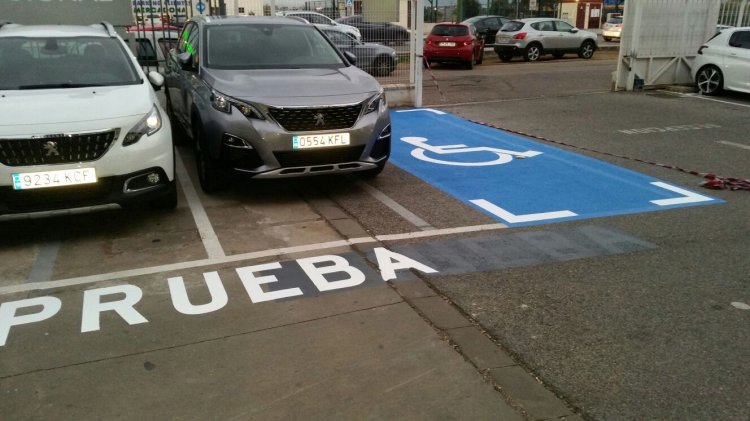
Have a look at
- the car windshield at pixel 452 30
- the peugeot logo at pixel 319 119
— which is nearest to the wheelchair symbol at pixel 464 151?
the peugeot logo at pixel 319 119

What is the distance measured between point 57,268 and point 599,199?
528cm

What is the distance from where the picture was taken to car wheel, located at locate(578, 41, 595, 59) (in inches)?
1006

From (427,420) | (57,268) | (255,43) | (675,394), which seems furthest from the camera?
(255,43)

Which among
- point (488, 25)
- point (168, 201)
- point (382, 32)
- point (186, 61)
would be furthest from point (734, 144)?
point (488, 25)

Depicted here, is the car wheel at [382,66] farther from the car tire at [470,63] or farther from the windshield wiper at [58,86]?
the car tire at [470,63]

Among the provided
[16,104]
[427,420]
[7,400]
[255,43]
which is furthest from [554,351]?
[255,43]

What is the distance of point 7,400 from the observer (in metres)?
3.24

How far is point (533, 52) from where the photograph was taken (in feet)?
80.5

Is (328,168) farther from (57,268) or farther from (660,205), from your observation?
(660,205)

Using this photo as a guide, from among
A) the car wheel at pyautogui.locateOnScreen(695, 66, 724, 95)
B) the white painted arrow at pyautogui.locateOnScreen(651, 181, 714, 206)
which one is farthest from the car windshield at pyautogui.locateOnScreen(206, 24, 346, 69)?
the car wheel at pyautogui.locateOnScreen(695, 66, 724, 95)

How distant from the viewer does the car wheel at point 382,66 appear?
40.5 ft

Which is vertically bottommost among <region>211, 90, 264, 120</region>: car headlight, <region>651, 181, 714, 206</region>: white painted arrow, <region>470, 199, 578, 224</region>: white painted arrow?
<region>651, 181, 714, 206</region>: white painted arrow

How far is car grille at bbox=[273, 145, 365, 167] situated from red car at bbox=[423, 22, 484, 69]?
1592cm

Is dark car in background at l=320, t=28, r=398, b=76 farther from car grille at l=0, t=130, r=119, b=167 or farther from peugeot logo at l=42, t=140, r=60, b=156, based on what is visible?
peugeot logo at l=42, t=140, r=60, b=156
